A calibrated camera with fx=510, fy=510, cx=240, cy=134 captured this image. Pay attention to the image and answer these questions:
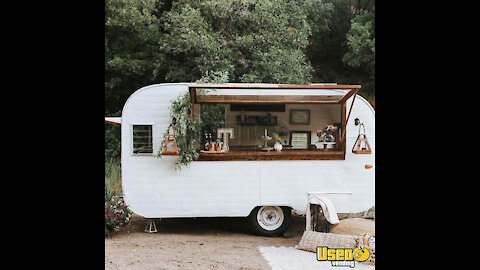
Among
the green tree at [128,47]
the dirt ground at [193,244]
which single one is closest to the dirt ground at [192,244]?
the dirt ground at [193,244]

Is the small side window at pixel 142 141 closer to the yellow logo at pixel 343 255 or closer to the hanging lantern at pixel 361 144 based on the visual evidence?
the yellow logo at pixel 343 255

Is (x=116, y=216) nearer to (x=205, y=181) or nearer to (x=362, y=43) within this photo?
(x=205, y=181)

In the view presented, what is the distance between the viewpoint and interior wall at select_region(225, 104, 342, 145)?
187 inches

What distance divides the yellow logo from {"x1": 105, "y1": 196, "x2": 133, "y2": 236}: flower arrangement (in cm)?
176

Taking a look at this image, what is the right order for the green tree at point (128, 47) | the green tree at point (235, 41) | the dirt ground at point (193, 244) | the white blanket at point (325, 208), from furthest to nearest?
1. the green tree at point (128, 47)
2. the green tree at point (235, 41)
3. the white blanket at point (325, 208)
4. the dirt ground at point (193, 244)

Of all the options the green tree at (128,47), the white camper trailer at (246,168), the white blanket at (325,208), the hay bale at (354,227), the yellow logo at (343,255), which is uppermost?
the green tree at (128,47)

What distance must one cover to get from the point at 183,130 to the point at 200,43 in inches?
85.2

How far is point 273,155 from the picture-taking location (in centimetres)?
452

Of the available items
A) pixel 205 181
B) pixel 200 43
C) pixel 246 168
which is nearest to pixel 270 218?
pixel 246 168

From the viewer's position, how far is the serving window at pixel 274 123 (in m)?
4.52
